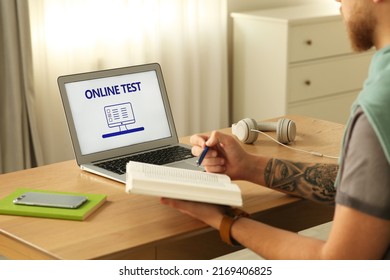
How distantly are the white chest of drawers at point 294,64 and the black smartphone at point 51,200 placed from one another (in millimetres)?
2854

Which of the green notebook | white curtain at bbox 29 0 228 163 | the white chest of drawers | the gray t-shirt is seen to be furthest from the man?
the white chest of drawers

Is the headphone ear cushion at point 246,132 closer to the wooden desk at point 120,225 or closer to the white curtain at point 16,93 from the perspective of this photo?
the wooden desk at point 120,225

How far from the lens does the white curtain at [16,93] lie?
394cm

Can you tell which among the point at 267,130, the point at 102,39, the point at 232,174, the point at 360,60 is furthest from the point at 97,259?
the point at 360,60

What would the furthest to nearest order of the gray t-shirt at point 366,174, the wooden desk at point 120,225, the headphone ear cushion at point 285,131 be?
1. the headphone ear cushion at point 285,131
2. the wooden desk at point 120,225
3. the gray t-shirt at point 366,174

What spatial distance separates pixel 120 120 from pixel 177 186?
0.64m

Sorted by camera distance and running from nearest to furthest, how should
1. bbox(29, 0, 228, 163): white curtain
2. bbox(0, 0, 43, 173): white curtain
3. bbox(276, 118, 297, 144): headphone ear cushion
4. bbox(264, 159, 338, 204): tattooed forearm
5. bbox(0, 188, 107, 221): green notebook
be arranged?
bbox(0, 188, 107, 221): green notebook < bbox(264, 159, 338, 204): tattooed forearm < bbox(276, 118, 297, 144): headphone ear cushion < bbox(0, 0, 43, 173): white curtain < bbox(29, 0, 228, 163): white curtain

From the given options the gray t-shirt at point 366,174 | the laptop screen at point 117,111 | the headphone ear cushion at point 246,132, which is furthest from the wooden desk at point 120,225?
the gray t-shirt at point 366,174

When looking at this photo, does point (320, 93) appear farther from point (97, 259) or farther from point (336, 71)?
point (97, 259)

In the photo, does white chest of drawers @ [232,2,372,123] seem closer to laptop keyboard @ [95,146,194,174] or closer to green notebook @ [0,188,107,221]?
laptop keyboard @ [95,146,194,174]

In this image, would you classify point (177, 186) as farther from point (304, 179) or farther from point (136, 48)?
point (136, 48)

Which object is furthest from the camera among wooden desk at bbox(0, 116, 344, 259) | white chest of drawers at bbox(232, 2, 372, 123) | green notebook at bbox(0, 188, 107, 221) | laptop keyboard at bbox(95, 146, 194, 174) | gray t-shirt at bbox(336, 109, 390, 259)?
white chest of drawers at bbox(232, 2, 372, 123)

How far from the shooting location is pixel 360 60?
516 cm

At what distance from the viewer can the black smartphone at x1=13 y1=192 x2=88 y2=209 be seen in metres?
1.98
